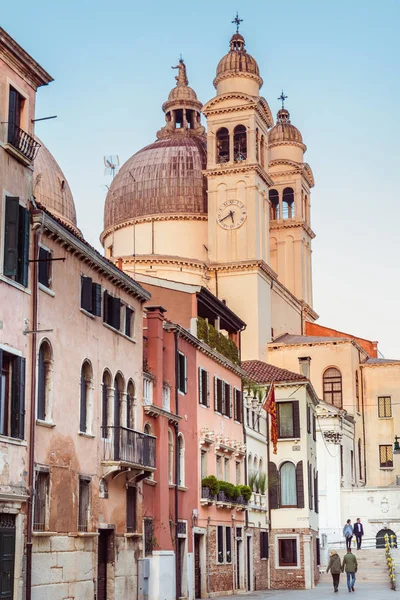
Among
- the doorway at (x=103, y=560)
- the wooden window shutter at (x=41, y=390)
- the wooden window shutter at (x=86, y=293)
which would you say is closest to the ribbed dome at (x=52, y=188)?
the wooden window shutter at (x=86, y=293)

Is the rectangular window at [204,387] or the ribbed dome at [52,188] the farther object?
the ribbed dome at [52,188]

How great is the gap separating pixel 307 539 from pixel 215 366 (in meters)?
11.5

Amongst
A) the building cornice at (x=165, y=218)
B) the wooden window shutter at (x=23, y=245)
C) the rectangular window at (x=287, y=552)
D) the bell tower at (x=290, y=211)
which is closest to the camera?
the wooden window shutter at (x=23, y=245)

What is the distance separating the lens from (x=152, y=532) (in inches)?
1204

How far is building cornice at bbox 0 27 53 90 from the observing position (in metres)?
22.0

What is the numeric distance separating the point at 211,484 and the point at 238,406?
6621 millimetres

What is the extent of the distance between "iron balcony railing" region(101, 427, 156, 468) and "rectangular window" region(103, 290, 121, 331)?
287 cm

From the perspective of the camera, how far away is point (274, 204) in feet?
266

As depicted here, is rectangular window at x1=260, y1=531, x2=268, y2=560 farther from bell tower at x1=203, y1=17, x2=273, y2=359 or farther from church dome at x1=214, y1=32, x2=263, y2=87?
church dome at x1=214, y1=32, x2=263, y2=87

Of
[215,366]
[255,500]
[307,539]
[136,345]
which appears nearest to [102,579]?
[136,345]

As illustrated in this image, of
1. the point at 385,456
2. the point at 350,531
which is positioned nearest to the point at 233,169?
the point at 385,456

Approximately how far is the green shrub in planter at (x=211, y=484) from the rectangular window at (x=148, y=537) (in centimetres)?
595

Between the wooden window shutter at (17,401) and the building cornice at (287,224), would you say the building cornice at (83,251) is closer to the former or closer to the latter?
the wooden window shutter at (17,401)

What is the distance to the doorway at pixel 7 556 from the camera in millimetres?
20750
